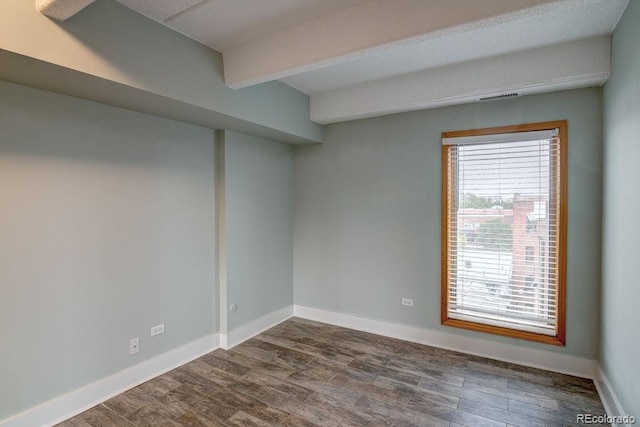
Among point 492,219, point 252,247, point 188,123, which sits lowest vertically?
point 252,247

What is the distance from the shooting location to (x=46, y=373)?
7.32 ft

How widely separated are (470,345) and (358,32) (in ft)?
10.1

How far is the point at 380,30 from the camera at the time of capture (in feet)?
6.59

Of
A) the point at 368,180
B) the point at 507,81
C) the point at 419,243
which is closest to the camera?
the point at 507,81

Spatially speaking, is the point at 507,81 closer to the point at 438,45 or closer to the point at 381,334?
the point at 438,45

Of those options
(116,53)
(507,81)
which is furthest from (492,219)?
(116,53)

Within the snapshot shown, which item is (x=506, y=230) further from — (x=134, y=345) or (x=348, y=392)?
(x=134, y=345)

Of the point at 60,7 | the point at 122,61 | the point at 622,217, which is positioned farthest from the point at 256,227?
the point at 622,217

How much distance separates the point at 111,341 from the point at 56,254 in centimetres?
82

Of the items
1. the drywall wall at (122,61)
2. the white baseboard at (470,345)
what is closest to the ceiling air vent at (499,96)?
the drywall wall at (122,61)

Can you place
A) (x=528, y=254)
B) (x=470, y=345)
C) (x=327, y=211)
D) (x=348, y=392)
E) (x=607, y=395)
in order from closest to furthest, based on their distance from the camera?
(x=607, y=395)
(x=348, y=392)
(x=528, y=254)
(x=470, y=345)
(x=327, y=211)

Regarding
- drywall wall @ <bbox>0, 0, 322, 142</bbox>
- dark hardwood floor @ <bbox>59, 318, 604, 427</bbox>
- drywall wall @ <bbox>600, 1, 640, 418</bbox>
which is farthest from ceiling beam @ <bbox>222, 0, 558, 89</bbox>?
dark hardwood floor @ <bbox>59, 318, 604, 427</bbox>

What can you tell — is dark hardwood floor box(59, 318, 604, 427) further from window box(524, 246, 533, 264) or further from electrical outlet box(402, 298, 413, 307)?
window box(524, 246, 533, 264)

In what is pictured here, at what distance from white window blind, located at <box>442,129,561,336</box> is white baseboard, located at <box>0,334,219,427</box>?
2733 mm
